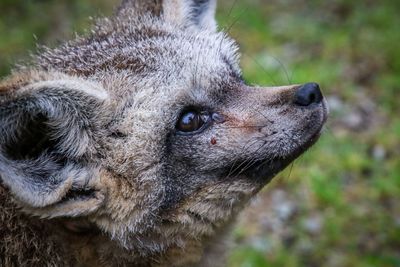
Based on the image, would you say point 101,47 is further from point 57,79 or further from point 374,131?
point 374,131

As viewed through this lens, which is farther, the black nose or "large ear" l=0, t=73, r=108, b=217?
the black nose

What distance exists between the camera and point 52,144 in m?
3.89

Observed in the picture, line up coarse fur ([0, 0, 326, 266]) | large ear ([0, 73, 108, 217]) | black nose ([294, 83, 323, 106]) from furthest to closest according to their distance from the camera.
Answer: black nose ([294, 83, 323, 106]), coarse fur ([0, 0, 326, 266]), large ear ([0, 73, 108, 217])

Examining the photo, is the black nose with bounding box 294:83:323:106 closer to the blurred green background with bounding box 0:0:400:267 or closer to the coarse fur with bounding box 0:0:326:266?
the coarse fur with bounding box 0:0:326:266

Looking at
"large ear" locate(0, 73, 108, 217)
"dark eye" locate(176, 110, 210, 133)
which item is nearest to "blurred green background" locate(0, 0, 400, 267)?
"dark eye" locate(176, 110, 210, 133)

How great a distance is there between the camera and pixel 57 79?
374 centimetres

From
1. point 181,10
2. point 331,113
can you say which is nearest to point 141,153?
point 181,10

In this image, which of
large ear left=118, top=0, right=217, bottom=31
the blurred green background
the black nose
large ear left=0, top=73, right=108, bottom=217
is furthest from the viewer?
the blurred green background

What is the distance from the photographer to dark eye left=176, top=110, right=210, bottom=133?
13.5 ft

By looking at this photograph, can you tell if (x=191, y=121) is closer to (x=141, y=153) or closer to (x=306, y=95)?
(x=141, y=153)

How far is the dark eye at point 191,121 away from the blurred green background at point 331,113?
97 centimetres

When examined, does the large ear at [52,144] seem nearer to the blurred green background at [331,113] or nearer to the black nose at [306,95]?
the black nose at [306,95]

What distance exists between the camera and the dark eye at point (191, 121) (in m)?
4.12

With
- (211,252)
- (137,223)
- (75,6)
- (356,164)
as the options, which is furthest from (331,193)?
(75,6)
